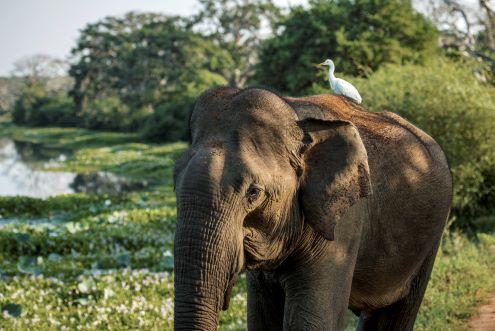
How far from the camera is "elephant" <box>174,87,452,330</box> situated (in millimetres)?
2869

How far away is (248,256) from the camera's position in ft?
10.3

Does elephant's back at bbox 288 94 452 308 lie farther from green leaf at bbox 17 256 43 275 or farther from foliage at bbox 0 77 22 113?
foliage at bbox 0 77 22 113

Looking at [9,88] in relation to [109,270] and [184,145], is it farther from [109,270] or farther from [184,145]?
[109,270]

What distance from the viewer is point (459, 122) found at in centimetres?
1366

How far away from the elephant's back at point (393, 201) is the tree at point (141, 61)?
Answer: 4355cm

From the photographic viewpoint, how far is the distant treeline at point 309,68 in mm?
13773

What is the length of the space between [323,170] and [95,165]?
1270 inches

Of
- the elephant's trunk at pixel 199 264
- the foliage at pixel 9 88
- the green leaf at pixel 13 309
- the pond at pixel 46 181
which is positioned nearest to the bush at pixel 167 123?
the pond at pixel 46 181

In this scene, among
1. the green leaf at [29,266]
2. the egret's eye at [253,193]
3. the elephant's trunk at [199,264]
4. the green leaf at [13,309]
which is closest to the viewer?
the elephant's trunk at [199,264]

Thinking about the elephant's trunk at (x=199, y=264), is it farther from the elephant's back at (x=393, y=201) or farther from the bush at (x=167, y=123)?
the bush at (x=167, y=123)

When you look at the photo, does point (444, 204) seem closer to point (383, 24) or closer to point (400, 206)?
point (400, 206)

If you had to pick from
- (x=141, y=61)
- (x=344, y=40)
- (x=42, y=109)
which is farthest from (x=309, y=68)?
(x=42, y=109)

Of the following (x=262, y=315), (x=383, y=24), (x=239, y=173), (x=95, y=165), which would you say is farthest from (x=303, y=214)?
(x=95, y=165)

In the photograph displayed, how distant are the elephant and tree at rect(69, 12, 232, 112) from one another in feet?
143
